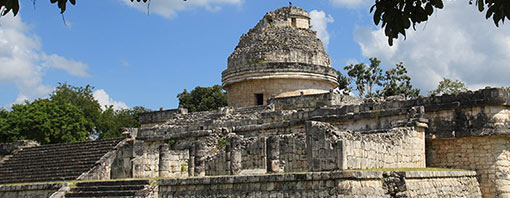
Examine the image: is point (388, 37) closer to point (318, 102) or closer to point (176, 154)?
point (176, 154)

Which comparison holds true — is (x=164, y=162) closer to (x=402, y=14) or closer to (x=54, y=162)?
(x=54, y=162)

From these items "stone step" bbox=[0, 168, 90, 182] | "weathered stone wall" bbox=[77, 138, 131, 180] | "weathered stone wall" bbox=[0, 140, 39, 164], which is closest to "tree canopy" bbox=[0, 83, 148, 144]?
"weathered stone wall" bbox=[0, 140, 39, 164]

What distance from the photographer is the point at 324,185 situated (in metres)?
11.7

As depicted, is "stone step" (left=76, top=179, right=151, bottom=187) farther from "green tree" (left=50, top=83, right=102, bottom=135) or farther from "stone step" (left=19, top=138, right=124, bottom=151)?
"green tree" (left=50, top=83, right=102, bottom=135)

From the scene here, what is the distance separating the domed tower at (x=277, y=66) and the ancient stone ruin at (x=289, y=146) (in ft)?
0.13

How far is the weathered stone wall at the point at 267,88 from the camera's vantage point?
2327cm

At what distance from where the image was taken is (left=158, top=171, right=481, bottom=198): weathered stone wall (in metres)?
11.5

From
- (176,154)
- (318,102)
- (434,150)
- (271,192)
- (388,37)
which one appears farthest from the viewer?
(318,102)

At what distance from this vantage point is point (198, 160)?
17.0 metres

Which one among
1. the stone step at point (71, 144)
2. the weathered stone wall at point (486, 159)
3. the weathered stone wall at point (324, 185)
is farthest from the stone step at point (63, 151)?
the weathered stone wall at point (486, 159)

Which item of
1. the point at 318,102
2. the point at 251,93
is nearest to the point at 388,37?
the point at 318,102

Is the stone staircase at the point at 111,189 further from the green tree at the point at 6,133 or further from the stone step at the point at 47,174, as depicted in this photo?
the green tree at the point at 6,133

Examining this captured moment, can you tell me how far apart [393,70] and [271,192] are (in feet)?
75.9

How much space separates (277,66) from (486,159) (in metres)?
9.16
